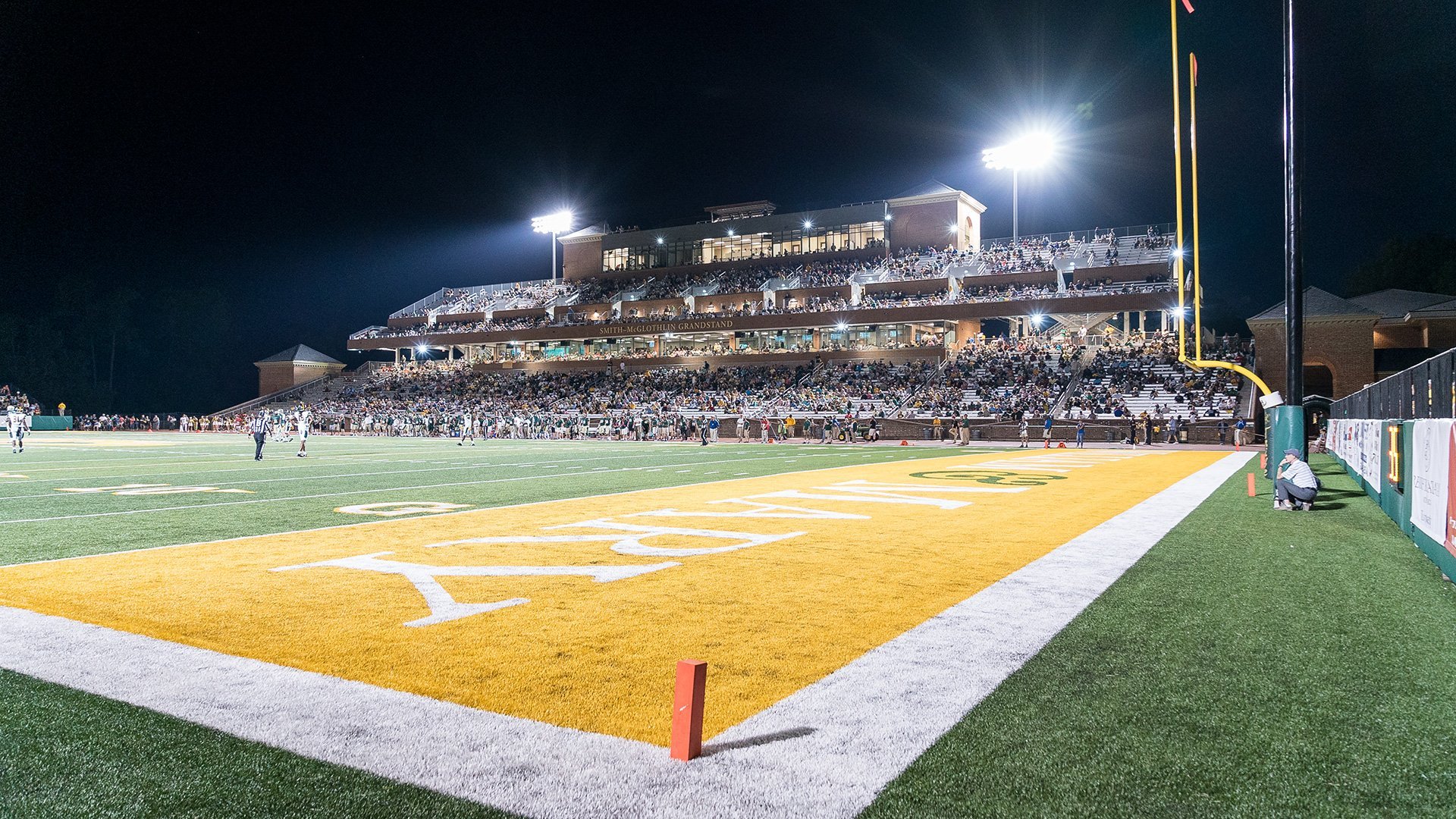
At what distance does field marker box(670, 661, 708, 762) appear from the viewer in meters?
2.88

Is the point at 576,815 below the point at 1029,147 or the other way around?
below

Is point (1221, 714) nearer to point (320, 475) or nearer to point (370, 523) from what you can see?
point (370, 523)

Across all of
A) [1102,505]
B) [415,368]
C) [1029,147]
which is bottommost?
[1102,505]

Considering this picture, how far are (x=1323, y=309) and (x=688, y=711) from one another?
179 feet

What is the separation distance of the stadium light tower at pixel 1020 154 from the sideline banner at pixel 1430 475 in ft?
160

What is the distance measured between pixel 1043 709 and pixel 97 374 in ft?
346

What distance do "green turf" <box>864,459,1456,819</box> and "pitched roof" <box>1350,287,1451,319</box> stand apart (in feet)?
173

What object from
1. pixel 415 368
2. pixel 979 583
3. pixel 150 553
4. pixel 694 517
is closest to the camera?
pixel 979 583

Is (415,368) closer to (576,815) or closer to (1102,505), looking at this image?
(1102,505)

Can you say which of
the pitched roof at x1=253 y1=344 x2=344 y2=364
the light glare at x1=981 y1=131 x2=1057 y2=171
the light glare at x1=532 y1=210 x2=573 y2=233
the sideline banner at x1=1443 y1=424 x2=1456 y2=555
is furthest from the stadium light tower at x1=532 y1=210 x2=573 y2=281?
the sideline banner at x1=1443 y1=424 x2=1456 y2=555

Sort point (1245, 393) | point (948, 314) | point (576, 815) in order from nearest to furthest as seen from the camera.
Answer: point (576, 815) < point (1245, 393) < point (948, 314)

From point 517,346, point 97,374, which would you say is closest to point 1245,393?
point 517,346

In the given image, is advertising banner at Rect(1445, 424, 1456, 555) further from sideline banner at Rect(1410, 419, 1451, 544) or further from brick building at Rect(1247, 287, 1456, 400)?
brick building at Rect(1247, 287, 1456, 400)

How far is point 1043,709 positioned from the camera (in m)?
3.45
